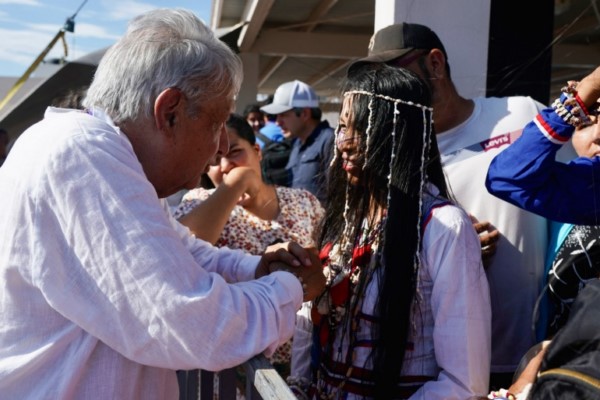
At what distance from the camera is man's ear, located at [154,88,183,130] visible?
155 cm

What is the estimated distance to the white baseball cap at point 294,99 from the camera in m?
6.28

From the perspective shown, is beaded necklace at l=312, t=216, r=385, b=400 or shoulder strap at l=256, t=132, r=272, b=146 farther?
shoulder strap at l=256, t=132, r=272, b=146

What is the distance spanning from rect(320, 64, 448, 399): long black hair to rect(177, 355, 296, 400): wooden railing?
1.28 feet

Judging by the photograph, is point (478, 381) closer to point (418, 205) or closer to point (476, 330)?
point (476, 330)

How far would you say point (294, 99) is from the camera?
20.7ft

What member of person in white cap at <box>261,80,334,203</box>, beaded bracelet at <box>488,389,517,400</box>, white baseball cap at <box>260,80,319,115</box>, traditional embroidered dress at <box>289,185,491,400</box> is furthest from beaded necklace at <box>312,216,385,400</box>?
white baseball cap at <box>260,80,319,115</box>

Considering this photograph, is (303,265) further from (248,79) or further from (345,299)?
(248,79)

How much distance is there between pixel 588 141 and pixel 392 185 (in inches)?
30.0

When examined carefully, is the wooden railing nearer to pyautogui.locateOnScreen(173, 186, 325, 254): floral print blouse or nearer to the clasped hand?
the clasped hand

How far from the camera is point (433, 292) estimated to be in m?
1.88

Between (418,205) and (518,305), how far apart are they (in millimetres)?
699

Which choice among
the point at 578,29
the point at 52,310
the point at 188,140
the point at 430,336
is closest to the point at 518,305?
the point at 430,336

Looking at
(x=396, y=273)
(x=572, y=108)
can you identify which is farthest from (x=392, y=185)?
(x=572, y=108)

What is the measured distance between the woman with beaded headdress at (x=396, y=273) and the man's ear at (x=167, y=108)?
0.64 metres
